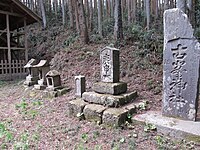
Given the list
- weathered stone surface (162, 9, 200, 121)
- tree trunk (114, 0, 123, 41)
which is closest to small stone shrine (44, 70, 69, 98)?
weathered stone surface (162, 9, 200, 121)

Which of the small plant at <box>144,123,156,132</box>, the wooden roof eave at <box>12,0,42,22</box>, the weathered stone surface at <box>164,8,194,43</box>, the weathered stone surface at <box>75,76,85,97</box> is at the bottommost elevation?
the small plant at <box>144,123,156,132</box>

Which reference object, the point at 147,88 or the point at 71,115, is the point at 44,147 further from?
the point at 147,88

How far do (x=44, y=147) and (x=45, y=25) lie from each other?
16599mm

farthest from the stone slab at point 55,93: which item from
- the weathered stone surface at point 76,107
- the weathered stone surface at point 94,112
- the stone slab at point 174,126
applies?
the stone slab at point 174,126

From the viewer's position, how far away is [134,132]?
3.70 meters

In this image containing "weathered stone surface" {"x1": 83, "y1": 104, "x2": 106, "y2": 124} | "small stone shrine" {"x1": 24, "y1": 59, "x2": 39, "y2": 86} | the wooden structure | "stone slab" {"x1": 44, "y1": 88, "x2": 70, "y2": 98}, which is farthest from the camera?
the wooden structure

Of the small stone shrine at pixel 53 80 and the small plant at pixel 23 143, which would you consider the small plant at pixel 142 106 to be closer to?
the small plant at pixel 23 143

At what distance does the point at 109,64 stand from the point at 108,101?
3.16 feet

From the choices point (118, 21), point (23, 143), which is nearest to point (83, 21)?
point (118, 21)

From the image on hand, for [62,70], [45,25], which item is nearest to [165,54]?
[62,70]

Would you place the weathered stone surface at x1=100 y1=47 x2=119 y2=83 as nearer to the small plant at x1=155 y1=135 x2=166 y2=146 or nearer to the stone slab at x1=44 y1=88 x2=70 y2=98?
the small plant at x1=155 y1=135 x2=166 y2=146

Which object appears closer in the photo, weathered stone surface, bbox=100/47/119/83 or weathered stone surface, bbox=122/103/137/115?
weathered stone surface, bbox=122/103/137/115

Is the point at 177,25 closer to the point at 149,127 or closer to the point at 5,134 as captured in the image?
the point at 149,127

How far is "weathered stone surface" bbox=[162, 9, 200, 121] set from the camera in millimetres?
3656
